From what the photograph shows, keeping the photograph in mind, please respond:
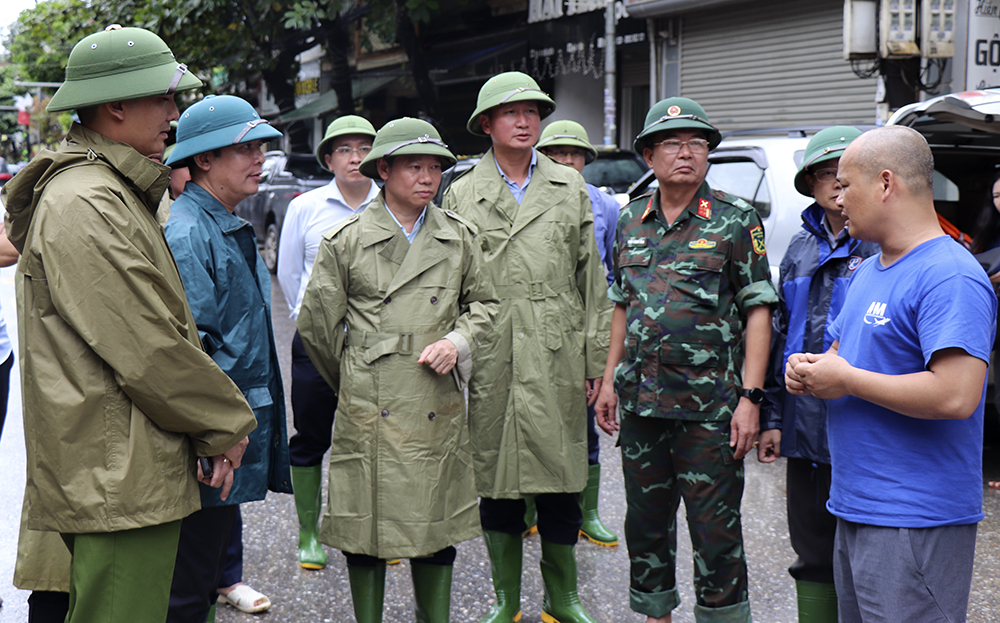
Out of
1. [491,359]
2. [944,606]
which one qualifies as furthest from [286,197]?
[944,606]

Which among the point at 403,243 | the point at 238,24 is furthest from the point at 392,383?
the point at 238,24

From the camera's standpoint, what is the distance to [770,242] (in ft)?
19.7

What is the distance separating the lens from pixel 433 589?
11.1ft

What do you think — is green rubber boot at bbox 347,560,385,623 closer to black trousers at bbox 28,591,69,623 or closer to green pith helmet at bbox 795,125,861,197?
black trousers at bbox 28,591,69,623

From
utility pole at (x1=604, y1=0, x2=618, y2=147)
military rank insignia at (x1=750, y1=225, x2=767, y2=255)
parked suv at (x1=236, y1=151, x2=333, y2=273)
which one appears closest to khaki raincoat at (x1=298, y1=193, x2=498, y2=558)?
military rank insignia at (x1=750, y1=225, x2=767, y2=255)

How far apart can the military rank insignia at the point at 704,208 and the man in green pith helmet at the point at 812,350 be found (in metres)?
0.32

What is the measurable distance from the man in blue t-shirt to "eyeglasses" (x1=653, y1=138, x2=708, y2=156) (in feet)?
3.19

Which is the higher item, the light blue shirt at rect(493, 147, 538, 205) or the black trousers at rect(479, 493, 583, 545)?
the light blue shirt at rect(493, 147, 538, 205)

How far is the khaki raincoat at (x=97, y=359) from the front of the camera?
2123mm

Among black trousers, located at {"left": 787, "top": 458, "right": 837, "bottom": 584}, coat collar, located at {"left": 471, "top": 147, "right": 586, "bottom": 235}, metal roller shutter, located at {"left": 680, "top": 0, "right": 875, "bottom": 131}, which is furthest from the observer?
metal roller shutter, located at {"left": 680, "top": 0, "right": 875, "bottom": 131}

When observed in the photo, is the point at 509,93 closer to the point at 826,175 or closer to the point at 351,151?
the point at 351,151

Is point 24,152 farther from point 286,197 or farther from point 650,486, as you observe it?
point 650,486

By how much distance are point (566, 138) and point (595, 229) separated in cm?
96

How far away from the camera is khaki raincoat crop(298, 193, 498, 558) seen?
319 centimetres
